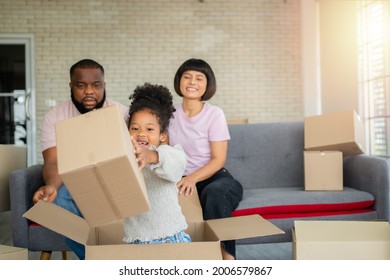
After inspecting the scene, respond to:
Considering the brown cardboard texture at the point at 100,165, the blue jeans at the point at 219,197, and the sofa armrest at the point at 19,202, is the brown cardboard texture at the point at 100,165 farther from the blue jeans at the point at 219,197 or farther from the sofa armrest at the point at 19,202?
the sofa armrest at the point at 19,202

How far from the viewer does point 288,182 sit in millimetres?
2852

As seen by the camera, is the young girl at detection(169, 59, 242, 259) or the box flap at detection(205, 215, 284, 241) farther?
the young girl at detection(169, 59, 242, 259)

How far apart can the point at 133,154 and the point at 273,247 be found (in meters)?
2.05

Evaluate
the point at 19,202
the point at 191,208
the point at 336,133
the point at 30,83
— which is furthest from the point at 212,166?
the point at 30,83

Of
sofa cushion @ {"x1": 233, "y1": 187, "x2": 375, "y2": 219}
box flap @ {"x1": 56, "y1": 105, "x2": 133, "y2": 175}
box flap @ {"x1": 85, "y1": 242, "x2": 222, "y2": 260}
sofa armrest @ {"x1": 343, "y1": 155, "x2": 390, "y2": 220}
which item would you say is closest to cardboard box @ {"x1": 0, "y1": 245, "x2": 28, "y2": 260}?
box flap @ {"x1": 85, "y1": 242, "x2": 222, "y2": 260}

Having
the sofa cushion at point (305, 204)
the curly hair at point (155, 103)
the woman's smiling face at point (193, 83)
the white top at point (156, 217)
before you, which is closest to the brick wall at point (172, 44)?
the woman's smiling face at point (193, 83)

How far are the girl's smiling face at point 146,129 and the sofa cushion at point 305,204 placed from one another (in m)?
0.79

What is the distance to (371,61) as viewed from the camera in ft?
15.0

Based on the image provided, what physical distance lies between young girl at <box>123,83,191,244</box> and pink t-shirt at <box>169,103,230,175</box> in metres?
0.66

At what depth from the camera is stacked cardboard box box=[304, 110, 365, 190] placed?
2518 mm

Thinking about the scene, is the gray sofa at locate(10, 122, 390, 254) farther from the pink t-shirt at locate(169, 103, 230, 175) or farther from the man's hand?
the pink t-shirt at locate(169, 103, 230, 175)

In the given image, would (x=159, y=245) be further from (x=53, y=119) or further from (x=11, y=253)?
(x=53, y=119)

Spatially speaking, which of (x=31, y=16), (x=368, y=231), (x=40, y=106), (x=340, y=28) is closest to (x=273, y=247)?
(x=368, y=231)

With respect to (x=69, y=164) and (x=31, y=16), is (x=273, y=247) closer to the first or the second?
(x=69, y=164)
